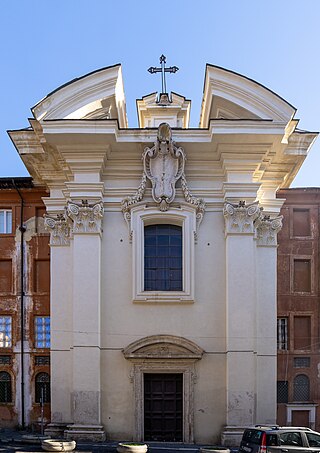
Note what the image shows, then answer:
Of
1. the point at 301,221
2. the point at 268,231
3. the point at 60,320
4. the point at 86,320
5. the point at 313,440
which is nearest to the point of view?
the point at 313,440

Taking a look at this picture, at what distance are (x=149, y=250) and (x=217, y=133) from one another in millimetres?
4489

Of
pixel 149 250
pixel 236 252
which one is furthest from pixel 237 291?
pixel 149 250

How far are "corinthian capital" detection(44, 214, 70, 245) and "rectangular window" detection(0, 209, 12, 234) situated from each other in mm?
3567

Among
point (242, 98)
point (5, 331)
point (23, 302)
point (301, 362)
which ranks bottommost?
point (301, 362)

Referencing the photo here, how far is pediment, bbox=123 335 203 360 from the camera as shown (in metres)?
23.4

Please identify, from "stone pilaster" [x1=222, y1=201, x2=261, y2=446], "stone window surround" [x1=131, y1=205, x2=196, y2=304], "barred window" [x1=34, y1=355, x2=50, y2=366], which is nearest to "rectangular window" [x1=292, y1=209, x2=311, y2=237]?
"stone pilaster" [x1=222, y1=201, x2=261, y2=446]

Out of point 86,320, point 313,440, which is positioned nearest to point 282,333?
point 86,320

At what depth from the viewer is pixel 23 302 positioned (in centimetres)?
2728

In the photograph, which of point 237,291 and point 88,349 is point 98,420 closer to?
point 88,349

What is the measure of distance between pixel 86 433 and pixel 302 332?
9.63 metres

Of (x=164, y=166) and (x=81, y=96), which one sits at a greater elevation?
(x=81, y=96)

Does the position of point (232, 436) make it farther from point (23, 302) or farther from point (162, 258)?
point (23, 302)

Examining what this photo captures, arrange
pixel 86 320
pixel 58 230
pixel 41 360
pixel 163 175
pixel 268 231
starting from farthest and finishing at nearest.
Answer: pixel 41 360
pixel 268 231
pixel 58 230
pixel 163 175
pixel 86 320

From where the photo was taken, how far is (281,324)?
27.8 m
